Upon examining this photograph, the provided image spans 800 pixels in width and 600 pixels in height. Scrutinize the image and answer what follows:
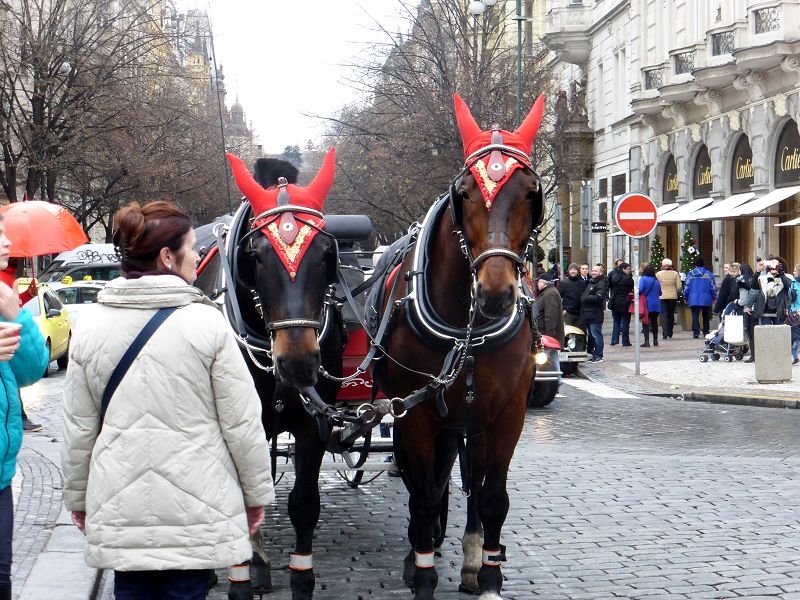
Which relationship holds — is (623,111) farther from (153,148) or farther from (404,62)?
(153,148)

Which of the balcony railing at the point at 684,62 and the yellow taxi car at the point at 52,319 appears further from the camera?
the balcony railing at the point at 684,62

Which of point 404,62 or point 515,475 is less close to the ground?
point 404,62

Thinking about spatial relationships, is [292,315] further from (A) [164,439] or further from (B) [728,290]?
(B) [728,290]

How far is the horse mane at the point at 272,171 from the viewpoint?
654 cm

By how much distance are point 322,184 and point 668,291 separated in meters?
24.7

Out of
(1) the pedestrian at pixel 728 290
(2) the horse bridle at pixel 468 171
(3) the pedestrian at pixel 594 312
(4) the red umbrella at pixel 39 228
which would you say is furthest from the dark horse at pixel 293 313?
(1) the pedestrian at pixel 728 290

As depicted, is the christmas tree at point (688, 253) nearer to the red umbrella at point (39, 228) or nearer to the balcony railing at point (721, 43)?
the balcony railing at point (721, 43)

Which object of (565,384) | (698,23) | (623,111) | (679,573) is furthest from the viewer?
(623,111)

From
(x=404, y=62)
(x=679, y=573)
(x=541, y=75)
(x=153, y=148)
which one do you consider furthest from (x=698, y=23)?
(x=679, y=573)

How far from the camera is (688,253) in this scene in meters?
32.9

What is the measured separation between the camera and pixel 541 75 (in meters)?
37.5

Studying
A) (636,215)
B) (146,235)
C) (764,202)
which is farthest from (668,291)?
(146,235)

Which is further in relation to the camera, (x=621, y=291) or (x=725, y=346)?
(x=621, y=291)

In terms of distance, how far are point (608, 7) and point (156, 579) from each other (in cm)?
4480
